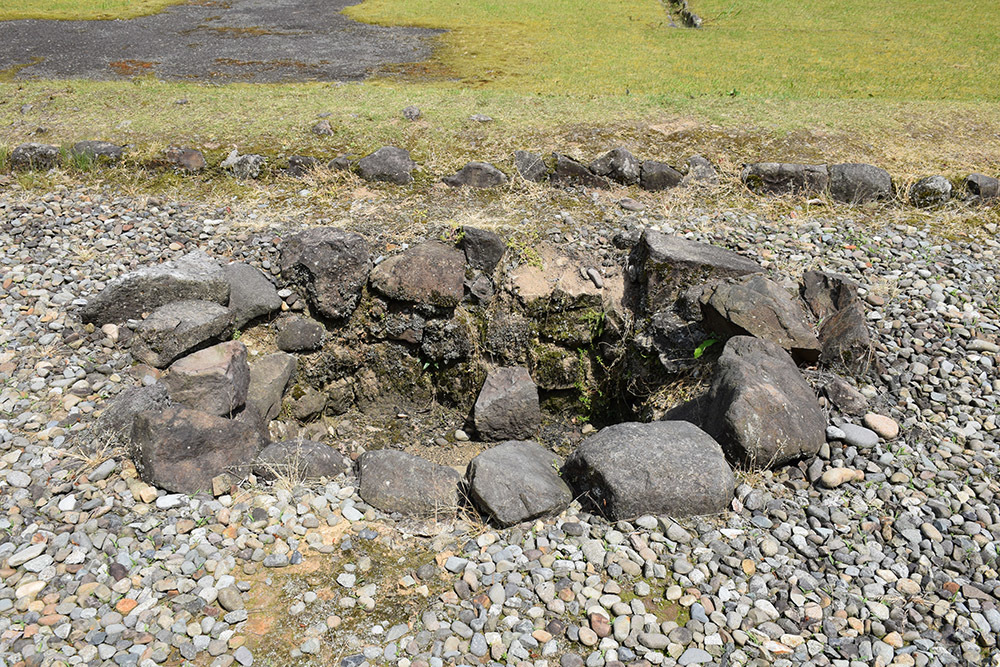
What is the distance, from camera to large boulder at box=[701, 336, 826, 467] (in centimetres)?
543

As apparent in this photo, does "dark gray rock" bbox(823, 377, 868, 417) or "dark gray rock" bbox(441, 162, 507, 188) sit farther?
"dark gray rock" bbox(441, 162, 507, 188)

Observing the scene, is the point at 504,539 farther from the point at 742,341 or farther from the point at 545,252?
the point at 545,252

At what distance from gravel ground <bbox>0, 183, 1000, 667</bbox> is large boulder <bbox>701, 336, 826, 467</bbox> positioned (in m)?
0.23

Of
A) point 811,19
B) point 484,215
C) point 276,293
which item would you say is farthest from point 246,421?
point 811,19

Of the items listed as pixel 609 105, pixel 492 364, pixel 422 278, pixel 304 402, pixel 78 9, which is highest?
pixel 78 9

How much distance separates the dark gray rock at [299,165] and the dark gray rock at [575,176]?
350 cm

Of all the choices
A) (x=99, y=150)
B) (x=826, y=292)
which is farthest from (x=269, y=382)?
(x=826, y=292)

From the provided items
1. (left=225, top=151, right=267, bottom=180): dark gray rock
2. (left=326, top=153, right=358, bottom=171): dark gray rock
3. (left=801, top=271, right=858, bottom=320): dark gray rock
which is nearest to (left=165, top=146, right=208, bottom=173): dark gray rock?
(left=225, top=151, right=267, bottom=180): dark gray rock

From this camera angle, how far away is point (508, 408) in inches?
305

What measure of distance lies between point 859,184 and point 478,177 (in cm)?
527

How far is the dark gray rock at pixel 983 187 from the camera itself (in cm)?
903

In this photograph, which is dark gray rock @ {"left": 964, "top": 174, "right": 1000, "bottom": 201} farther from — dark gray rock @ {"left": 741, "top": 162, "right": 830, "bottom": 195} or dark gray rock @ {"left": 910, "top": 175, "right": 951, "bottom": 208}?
dark gray rock @ {"left": 741, "top": 162, "right": 830, "bottom": 195}

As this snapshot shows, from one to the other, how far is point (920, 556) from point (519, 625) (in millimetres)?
2904

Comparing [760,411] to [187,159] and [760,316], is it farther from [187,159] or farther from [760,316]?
[187,159]
